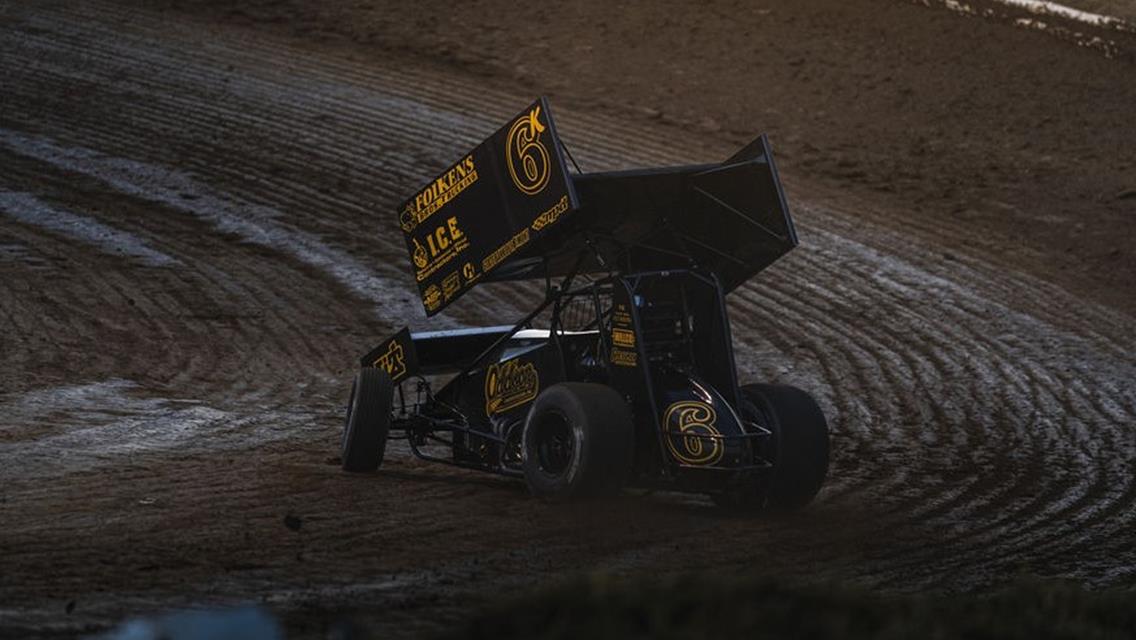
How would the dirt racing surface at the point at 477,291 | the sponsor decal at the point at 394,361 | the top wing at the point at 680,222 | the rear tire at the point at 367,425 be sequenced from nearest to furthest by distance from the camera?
the dirt racing surface at the point at 477,291
the top wing at the point at 680,222
the rear tire at the point at 367,425
the sponsor decal at the point at 394,361

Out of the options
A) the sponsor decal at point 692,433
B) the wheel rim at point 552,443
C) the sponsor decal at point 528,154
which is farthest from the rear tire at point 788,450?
the sponsor decal at point 528,154

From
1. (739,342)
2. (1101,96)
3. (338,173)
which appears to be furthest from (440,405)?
(1101,96)

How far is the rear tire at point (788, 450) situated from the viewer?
1020 centimetres

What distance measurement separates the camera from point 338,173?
23406mm

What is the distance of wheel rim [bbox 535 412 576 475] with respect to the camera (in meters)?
10.3

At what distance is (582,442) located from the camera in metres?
9.84

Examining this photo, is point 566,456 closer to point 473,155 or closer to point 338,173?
point 473,155

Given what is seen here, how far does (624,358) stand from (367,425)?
2.11 metres

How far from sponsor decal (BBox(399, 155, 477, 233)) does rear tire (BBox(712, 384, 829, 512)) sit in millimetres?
2402

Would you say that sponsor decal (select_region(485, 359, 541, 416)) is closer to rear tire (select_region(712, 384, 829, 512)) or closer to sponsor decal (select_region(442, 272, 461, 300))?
sponsor decal (select_region(442, 272, 461, 300))

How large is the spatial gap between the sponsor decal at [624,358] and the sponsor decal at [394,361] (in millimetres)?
2083

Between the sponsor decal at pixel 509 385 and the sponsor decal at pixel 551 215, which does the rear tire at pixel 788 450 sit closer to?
the sponsor decal at pixel 509 385

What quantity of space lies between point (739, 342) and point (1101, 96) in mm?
9411

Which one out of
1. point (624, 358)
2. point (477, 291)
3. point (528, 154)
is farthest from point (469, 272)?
point (477, 291)
